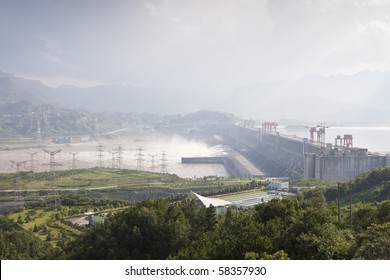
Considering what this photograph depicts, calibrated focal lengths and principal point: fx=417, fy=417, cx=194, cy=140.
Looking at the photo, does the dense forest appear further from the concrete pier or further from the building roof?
the concrete pier

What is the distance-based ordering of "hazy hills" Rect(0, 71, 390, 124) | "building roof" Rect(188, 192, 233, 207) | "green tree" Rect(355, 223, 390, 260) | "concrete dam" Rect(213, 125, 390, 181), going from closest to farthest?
"green tree" Rect(355, 223, 390, 260), "building roof" Rect(188, 192, 233, 207), "concrete dam" Rect(213, 125, 390, 181), "hazy hills" Rect(0, 71, 390, 124)

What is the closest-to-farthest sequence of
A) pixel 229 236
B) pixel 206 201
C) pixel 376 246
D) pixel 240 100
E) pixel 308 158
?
pixel 376 246, pixel 229 236, pixel 206 201, pixel 308 158, pixel 240 100

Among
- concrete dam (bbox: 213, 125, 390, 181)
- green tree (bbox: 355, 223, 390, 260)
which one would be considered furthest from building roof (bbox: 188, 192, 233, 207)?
concrete dam (bbox: 213, 125, 390, 181)

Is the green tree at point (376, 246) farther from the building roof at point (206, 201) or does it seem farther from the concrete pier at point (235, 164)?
the concrete pier at point (235, 164)

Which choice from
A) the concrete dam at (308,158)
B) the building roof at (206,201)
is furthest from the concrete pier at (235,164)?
the building roof at (206,201)

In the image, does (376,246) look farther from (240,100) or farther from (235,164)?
(240,100)

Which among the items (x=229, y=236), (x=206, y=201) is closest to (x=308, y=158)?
(x=206, y=201)
